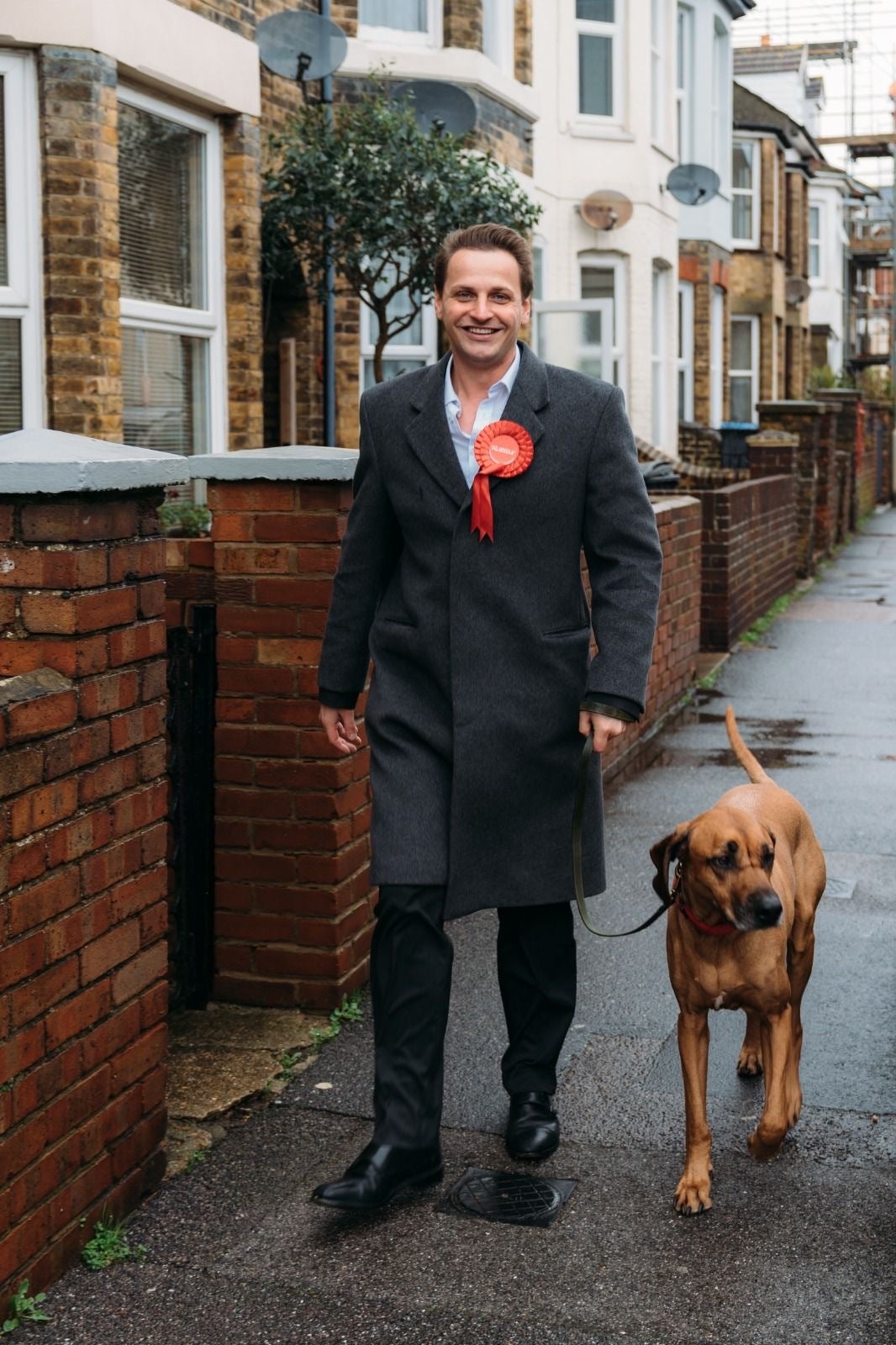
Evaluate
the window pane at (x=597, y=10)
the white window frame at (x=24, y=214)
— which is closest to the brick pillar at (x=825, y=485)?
the window pane at (x=597, y=10)

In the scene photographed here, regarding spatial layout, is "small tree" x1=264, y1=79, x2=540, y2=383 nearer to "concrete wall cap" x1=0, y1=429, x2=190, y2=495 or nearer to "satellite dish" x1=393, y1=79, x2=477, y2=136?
"satellite dish" x1=393, y1=79, x2=477, y2=136

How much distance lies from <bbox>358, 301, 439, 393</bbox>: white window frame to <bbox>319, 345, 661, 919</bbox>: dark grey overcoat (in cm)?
1018

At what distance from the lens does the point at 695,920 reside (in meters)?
3.81

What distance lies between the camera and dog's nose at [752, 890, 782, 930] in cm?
364

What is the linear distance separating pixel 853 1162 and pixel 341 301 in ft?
33.5

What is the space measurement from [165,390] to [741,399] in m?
26.2

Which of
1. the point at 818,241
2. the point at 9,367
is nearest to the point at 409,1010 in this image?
the point at 9,367

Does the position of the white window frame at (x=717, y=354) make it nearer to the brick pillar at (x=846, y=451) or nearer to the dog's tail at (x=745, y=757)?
the brick pillar at (x=846, y=451)

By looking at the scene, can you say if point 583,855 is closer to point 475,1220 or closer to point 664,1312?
point 475,1220

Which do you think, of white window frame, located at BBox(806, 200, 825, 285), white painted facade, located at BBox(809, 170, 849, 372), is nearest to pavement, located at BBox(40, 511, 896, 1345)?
white painted facade, located at BBox(809, 170, 849, 372)

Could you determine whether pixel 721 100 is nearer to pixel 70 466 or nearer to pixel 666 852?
pixel 666 852

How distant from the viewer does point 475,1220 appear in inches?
144

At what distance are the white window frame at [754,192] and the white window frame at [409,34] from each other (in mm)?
20722

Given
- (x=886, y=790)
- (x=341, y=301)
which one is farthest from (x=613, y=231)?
(x=886, y=790)
